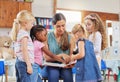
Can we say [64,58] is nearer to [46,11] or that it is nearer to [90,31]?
[90,31]

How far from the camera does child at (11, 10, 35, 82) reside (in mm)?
2213

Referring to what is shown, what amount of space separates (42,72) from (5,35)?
3.98 metres

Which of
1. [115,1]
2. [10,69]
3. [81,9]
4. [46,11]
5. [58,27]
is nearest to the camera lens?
[58,27]

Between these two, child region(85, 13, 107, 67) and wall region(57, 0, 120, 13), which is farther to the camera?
wall region(57, 0, 120, 13)

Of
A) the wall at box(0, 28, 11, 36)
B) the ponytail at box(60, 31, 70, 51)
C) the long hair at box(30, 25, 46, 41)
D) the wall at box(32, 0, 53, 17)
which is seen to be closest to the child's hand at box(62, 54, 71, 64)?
the ponytail at box(60, 31, 70, 51)

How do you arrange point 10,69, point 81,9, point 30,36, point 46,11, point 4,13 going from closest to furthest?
point 30,36 < point 10,69 < point 4,13 < point 46,11 < point 81,9

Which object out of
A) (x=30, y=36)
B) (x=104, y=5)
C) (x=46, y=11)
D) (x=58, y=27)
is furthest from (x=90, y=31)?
(x=104, y=5)

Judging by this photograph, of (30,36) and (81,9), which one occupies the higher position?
(81,9)

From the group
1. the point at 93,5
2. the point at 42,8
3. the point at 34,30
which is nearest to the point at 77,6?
the point at 93,5

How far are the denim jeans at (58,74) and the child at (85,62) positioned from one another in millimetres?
233

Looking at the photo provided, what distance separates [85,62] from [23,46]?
2.15ft

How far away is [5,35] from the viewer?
6523mm

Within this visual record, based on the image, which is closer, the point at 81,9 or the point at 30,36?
the point at 30,36

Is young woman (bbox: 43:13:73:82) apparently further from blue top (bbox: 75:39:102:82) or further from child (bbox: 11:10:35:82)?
child (bbox: 11:10:35:82)
